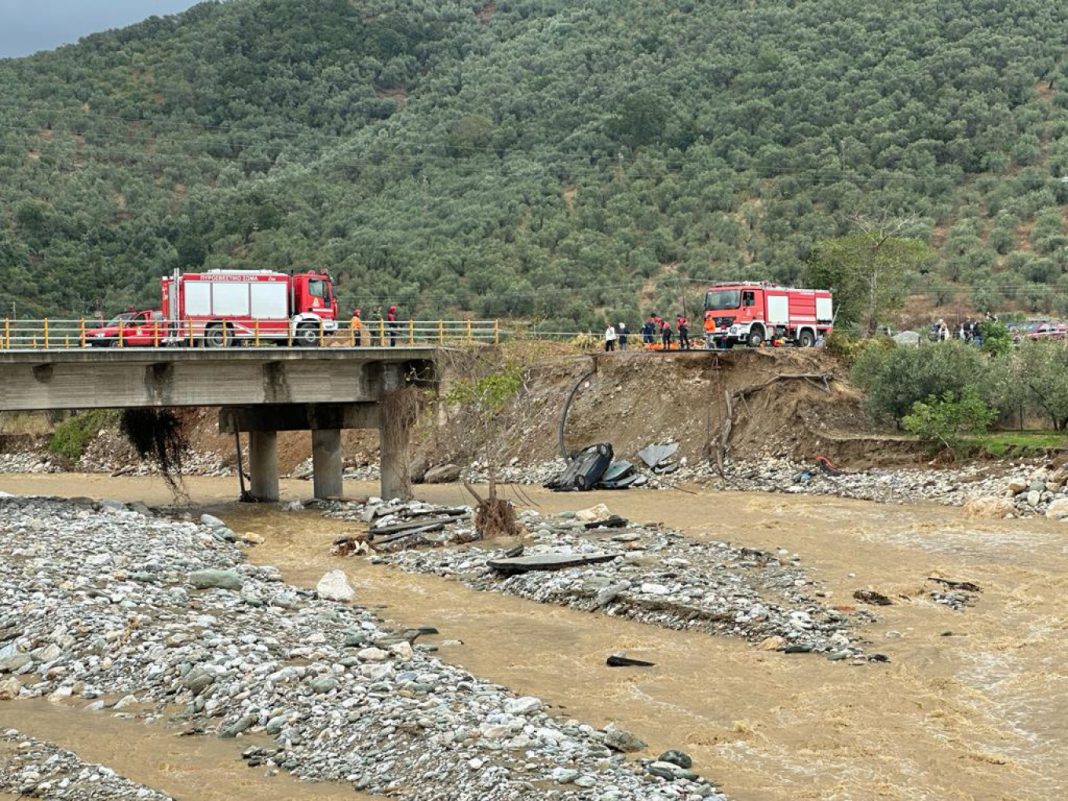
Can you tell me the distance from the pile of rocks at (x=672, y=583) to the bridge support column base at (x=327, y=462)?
523 inches

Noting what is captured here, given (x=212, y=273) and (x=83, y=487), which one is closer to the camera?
(x=212, y=273)

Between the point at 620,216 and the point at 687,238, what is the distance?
584 cm

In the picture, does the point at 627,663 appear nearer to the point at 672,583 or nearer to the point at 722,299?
the point at 672,583

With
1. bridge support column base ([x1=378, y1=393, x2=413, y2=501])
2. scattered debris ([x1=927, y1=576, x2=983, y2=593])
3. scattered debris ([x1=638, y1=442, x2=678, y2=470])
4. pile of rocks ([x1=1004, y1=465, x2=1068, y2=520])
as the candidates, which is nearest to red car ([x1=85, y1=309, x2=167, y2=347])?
bridge support column base ([x1=378, y1=393, x2=413, y2=501])

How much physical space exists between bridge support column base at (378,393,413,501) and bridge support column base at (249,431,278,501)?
15.3 ft

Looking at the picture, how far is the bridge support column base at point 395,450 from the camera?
44.3 meters

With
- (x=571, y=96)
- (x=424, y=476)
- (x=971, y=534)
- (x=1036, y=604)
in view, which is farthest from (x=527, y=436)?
(x=571, y=96)

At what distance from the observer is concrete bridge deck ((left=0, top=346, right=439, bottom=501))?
127 ft

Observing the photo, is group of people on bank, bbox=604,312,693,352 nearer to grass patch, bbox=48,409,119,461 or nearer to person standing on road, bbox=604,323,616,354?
person standing on road, bbox=604,323,616,354

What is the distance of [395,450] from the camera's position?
4425 centimetres

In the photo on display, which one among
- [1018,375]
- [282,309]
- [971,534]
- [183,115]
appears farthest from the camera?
[183,115]

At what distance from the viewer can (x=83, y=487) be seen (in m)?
55.7

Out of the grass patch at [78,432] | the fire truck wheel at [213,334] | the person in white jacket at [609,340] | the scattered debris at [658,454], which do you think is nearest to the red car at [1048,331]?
the person in white jacket at [609,340]

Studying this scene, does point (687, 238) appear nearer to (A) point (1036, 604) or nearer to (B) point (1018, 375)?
(B) point (1018, 375)
